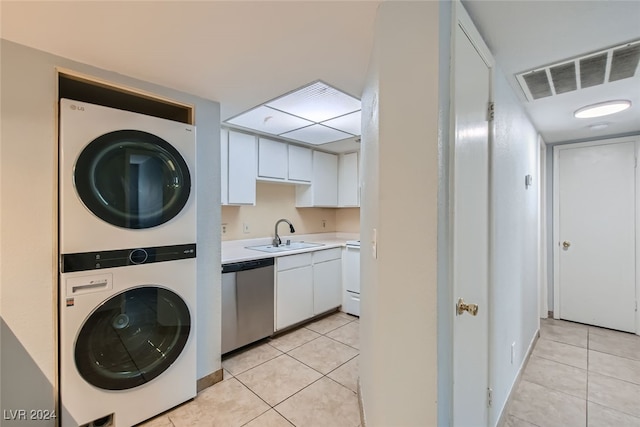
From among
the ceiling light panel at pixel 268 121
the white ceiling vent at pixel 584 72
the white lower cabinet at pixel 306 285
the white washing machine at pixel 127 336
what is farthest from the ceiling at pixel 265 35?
the white lower cabinet at pixel 306 285

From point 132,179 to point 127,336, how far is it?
93 centimetres

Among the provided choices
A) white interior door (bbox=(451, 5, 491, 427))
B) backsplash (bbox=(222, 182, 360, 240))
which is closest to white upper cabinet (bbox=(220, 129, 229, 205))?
backsplash (bbox=(222, 182, 360, 240))

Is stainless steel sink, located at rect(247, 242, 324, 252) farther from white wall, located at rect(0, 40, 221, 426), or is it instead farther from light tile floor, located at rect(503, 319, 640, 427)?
light tile floor, located at rect(503, 319, 640, 427)

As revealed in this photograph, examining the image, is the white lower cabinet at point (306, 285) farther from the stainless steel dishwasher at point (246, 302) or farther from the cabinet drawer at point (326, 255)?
the stainless steel dishwasher at point (246, 302)

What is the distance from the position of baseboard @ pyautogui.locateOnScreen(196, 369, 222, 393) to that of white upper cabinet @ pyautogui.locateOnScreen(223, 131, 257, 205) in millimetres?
1530

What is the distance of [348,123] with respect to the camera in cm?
265

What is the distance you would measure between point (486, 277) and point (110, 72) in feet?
7.88

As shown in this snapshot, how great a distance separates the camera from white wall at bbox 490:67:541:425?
1.49 meters

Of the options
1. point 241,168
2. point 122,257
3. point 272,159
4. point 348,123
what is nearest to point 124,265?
point 122,257

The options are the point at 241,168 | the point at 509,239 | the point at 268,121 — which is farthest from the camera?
the point at 241,168

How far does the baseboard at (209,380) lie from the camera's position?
1.99 m

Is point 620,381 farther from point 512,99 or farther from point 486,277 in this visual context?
point 512,99

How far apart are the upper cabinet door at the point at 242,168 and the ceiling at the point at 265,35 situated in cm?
107

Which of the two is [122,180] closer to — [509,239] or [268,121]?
[268,121]
